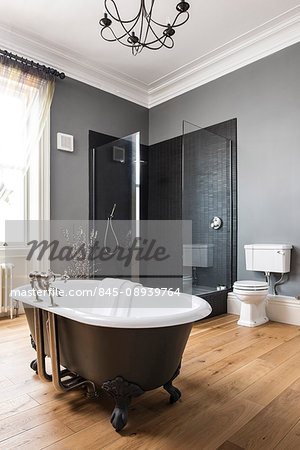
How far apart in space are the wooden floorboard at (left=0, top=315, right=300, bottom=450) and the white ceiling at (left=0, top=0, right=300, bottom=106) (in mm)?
3138

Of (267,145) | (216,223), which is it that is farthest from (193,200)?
(267,145)

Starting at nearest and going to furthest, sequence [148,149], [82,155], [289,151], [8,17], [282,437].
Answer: [282,437] < [8,17] < [289,151] < [82,155] < [148,149]

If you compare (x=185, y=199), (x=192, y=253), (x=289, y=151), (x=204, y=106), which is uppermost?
(x=204, y=106)

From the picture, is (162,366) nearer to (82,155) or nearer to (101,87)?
(82,155)

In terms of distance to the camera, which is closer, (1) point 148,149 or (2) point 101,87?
(2) point 101,87

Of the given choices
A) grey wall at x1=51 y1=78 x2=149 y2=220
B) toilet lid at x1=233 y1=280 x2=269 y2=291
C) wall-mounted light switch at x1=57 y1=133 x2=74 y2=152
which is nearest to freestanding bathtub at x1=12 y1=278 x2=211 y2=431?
toilet lid at x1=233 y1=280 x2=269 y2=291

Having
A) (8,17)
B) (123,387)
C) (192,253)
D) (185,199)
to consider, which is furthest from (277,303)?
(8,17)

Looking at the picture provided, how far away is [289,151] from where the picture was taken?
3586 mm

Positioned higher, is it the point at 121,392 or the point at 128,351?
the point at 128,351

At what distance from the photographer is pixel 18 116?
11.9ft

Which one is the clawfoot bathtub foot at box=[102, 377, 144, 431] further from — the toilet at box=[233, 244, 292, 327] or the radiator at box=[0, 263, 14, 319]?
the radiator at box=[0, 263, 14, 319]

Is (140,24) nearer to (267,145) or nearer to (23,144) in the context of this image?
(23,144)

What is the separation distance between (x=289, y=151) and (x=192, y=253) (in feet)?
4.94

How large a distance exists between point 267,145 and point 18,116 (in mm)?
2736
